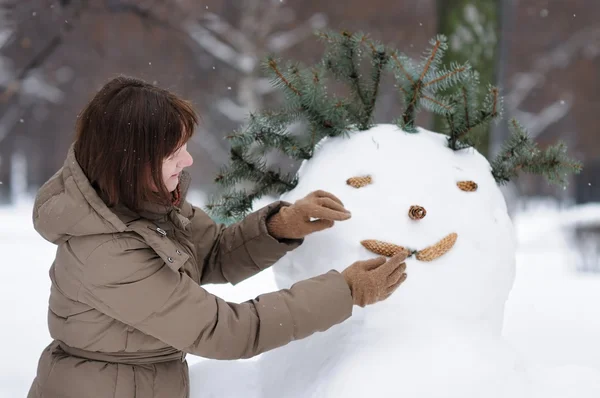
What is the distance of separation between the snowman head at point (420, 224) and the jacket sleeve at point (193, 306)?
0.30 m

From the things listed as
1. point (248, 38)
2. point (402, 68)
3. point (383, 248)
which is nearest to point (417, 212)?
point (383, 248)

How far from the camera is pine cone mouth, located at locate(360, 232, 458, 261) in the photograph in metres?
2.11

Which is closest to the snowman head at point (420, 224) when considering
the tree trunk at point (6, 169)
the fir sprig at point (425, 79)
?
the fir sprig at point (425, 79)

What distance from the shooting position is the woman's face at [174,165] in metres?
1.96

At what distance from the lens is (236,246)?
247 cm

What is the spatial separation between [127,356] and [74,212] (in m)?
0.49

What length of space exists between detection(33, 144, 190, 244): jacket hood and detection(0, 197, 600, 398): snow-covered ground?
1.58m

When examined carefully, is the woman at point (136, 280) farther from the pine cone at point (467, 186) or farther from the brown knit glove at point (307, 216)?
the pine cone at point (467, 186)

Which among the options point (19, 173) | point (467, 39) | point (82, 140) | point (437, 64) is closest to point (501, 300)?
point (437, 64)

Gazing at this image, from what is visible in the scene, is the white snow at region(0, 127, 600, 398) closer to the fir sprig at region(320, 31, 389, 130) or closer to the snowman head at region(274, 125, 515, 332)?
the snowman head at region(274, 125, 515, 332)

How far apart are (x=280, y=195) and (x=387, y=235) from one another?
674mm

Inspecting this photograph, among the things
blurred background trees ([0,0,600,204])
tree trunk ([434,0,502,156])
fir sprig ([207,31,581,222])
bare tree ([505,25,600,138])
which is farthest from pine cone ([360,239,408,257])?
bare tree ([505,25,600,138])

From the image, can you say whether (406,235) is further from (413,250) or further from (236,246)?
(236,246)

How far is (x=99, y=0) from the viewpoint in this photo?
9.41 meters
